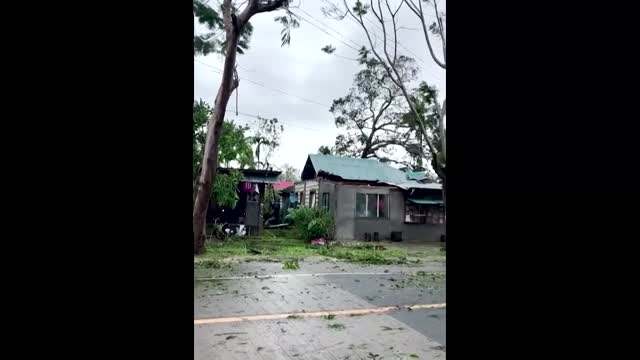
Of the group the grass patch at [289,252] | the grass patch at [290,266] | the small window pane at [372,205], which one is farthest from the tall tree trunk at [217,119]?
the small window pane at [372,205]

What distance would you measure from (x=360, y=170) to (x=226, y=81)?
8.61 meters

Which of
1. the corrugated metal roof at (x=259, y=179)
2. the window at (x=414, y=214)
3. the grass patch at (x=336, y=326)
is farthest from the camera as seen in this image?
the window at (x=414, y=214)

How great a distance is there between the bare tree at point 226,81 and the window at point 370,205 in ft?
22.5

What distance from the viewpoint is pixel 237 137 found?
13.8 meters

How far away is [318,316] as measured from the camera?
Answer: 5031 millimetres

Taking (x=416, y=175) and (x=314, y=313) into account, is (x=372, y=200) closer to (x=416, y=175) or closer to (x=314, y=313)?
(x=416, y=175)

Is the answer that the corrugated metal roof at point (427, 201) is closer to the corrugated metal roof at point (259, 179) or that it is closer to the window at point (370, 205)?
the window at point (370, 205)

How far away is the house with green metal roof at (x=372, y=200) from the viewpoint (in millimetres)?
15273

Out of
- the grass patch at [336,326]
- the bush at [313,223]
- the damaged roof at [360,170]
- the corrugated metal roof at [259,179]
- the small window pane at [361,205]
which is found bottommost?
the grass patch at [336,326]

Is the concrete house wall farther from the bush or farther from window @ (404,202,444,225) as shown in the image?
the bush
